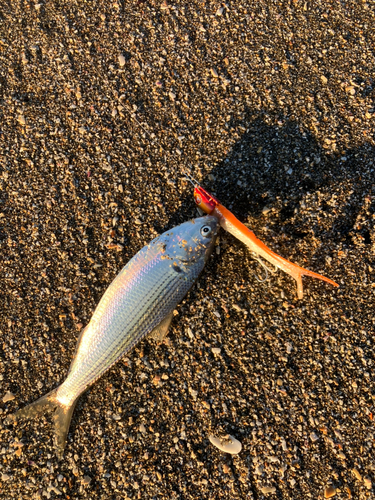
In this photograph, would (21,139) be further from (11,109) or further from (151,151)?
(151,151)

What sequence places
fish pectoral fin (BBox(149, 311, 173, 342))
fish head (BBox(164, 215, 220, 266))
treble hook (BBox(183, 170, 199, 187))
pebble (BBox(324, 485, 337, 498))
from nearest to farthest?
pebble (BBox(324, 485, 337, 498)) < fish head (BBox(164, 215, 220, 266)) < fish pectoral fin (BBox(149, 311, 173, 342)) < treble hook (BBox(183, 170, 199, 187))

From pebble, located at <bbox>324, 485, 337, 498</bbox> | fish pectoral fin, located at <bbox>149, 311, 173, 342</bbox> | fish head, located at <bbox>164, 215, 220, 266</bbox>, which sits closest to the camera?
pebble, located at <bbox>324, 485, 337, 498</bbox>

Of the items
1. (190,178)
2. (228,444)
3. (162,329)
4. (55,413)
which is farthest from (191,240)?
(55,413)

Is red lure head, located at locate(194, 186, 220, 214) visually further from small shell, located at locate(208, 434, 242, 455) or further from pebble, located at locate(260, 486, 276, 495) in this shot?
pebble, located at locate(260, 486, 276, 495)

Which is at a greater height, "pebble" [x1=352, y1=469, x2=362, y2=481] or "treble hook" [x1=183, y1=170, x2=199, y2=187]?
"treble hook" [x1=183, y1=170, x2=199, y2=187]

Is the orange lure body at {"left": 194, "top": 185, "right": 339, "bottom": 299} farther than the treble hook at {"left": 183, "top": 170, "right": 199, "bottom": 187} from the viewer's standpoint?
No

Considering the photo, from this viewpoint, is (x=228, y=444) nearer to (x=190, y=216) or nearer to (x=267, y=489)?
(x=267, y=489)

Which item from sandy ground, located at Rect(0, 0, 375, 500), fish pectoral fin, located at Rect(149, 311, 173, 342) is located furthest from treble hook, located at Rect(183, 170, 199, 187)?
fish pectoral fin, located at Rect(149, 311, 173, 342)

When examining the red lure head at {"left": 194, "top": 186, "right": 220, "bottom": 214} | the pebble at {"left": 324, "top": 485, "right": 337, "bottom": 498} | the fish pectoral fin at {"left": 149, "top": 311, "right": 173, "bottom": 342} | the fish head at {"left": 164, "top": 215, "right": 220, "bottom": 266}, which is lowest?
the pebble at {"left": 324, "top": 485, "right": 337, "bottom": 498}

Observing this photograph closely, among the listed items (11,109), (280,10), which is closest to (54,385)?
(11,109)
